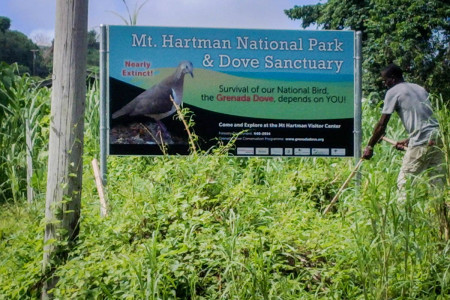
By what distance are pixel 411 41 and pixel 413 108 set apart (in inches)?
794

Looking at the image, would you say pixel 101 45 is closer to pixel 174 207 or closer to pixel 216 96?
pixel 216 96

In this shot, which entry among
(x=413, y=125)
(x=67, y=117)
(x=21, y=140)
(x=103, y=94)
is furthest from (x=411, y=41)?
(x=67, y=117)

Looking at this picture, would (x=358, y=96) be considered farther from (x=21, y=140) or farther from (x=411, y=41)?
(x=411, y=41)

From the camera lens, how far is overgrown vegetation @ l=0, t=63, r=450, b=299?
15.4ft

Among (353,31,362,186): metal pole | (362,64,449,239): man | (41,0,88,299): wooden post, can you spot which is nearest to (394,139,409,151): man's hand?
(362,64,449,239): man

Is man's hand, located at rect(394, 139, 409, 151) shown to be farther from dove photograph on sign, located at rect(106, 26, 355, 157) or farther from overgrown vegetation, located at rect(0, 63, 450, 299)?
overgrown vegetation, located at rect(0, 63, 450, 299)

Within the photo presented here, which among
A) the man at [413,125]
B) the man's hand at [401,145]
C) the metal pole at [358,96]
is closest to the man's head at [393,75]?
the man at [413,125]

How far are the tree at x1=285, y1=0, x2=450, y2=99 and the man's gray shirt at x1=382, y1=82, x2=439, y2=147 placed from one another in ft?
63.9

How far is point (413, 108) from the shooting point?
7.27 metres

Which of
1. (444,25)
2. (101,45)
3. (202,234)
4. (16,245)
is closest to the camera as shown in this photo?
(202,234)

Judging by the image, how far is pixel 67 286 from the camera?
16.5 feet

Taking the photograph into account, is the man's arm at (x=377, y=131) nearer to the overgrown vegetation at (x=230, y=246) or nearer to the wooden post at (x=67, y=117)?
the overgrown vegetation at (x=230, y=246)

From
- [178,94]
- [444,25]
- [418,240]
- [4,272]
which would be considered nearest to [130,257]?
[4,272]

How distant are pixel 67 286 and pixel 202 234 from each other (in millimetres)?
1033
